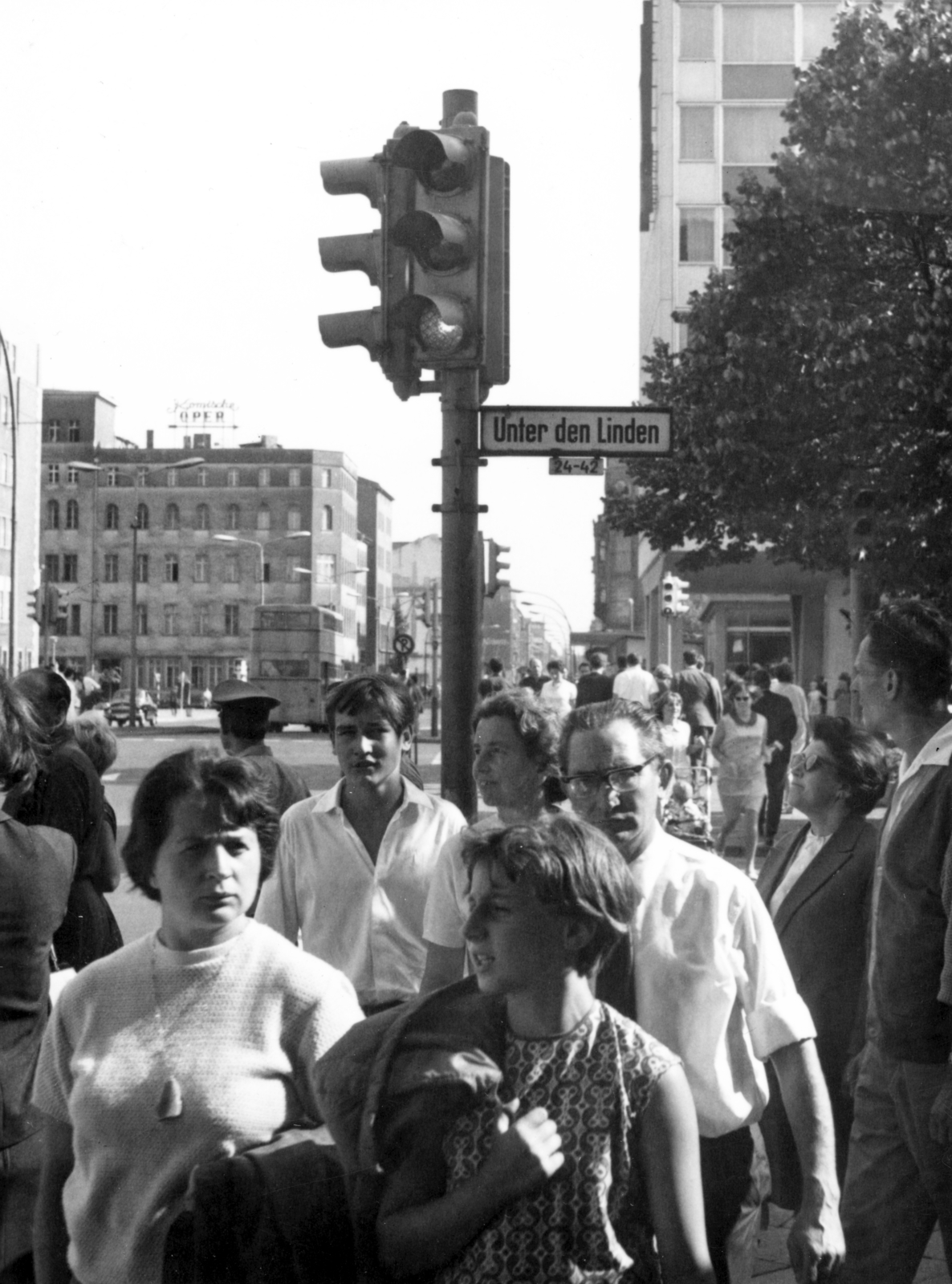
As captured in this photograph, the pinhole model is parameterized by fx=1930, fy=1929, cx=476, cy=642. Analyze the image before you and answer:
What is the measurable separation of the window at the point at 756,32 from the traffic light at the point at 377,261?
50905 mm

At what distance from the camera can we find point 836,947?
5168 millimetres

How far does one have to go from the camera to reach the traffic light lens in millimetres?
5926

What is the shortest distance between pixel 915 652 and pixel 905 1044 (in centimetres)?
89

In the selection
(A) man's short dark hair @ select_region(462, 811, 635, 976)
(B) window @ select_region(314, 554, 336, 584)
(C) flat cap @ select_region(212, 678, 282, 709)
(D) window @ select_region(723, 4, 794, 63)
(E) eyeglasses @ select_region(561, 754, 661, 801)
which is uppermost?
(D) window @ select_region(723, 4, 794, 63)

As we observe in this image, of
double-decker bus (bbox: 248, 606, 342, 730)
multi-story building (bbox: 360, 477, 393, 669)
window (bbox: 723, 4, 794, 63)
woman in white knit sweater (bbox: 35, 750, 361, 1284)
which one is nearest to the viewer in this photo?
woman in white knit sweater (bbox: 35, 750, 361, 1284)

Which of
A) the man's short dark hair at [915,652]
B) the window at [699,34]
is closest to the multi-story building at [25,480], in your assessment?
the window at [699,34]

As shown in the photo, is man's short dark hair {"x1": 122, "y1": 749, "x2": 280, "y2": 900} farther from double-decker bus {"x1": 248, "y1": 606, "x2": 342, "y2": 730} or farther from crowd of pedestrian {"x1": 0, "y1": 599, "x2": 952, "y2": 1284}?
double-decker bus {"x1": 248, "y1": 606, "x2": 342, "y2": 730}

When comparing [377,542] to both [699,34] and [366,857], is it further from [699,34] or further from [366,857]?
[366,857]

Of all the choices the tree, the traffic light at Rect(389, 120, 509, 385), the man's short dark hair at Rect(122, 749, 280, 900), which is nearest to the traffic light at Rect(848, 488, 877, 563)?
the tree

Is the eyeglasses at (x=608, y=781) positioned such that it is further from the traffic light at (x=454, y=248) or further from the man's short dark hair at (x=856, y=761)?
the traffic light at (x=454, y=248)

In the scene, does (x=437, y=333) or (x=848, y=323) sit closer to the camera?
(x=437, y=333)

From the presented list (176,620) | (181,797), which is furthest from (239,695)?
(176,620)

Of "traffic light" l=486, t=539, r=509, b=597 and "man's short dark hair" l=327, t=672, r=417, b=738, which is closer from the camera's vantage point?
"man's short dark hair" l=327, t=672, r=417, b=738

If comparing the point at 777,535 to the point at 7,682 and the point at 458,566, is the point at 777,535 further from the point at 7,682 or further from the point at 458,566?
the point at 7,682
